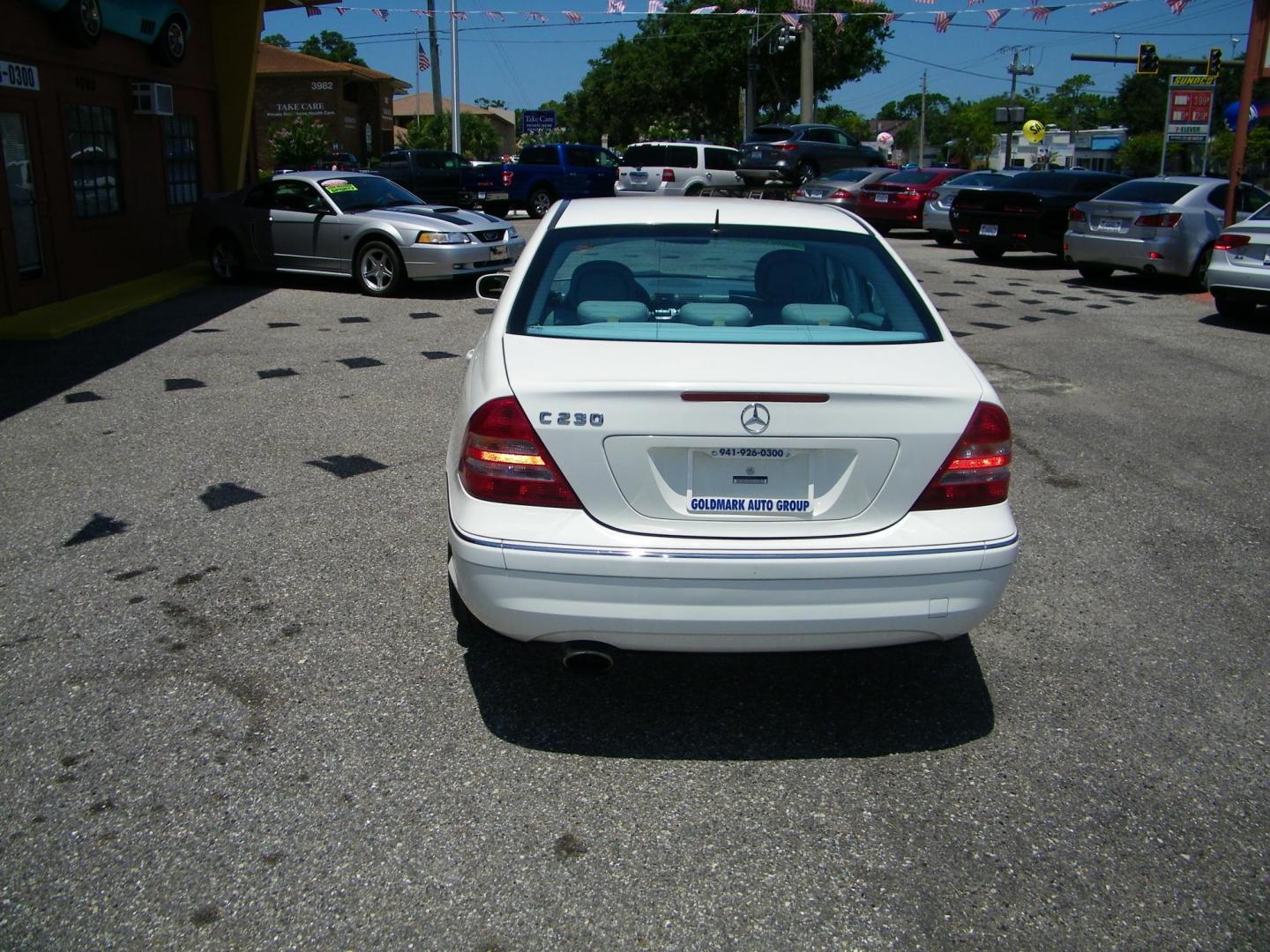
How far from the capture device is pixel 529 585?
10.5ft

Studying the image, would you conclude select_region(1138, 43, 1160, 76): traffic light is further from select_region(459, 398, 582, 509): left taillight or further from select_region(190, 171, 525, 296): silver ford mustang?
select_region(459, 398, 582, 509): left taillight

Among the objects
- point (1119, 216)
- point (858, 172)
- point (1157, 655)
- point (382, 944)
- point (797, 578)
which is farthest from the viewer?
point (858, 172)

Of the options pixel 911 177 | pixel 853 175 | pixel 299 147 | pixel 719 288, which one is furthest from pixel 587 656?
pixel 299 147

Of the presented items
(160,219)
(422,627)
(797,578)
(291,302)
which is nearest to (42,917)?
(422,627)

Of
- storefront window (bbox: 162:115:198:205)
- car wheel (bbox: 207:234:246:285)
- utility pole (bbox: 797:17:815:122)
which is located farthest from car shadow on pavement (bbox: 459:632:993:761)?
utility pole (bbox: 797:17:815:122)

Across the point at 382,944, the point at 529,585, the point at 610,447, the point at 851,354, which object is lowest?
the point at 382,944

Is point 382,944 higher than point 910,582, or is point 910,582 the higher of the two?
point 910,582

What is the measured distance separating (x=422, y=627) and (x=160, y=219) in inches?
522

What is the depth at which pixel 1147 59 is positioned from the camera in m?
27.5

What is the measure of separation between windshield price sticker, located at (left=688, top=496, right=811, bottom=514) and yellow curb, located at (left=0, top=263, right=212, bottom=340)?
9420 millimetres

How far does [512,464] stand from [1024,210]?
53.3 feet

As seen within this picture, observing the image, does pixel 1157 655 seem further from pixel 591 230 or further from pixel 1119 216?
pixel 1119 216

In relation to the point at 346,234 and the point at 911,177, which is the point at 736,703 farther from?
the point at 911,177

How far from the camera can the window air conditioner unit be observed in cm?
1462
